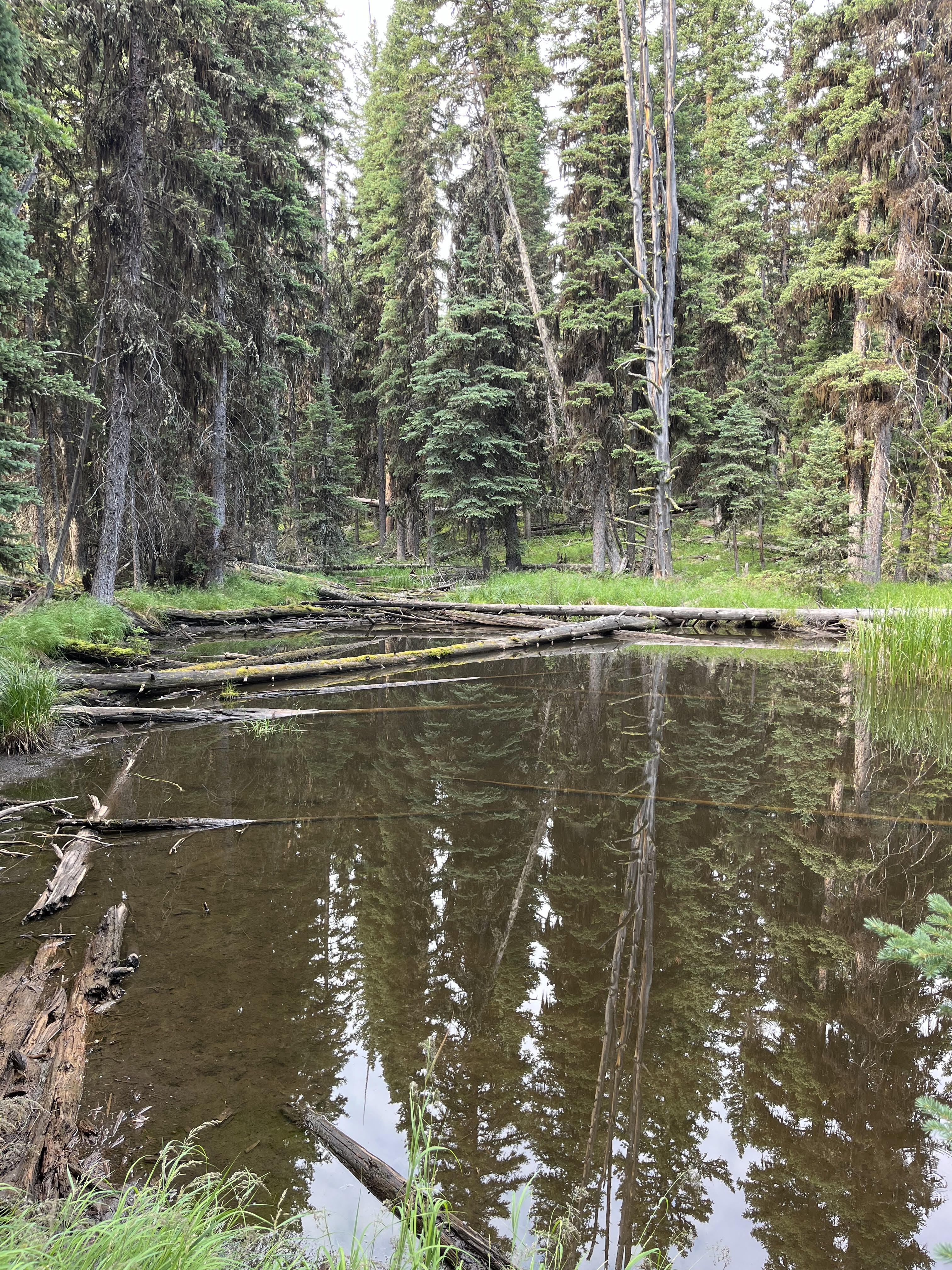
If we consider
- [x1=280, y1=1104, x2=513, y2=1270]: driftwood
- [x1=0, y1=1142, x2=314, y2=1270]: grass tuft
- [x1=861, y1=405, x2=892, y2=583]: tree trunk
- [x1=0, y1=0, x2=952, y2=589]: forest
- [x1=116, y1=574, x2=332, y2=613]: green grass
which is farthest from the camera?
[x1=861, y1=405, x2=892, y2=583]: tree trunk

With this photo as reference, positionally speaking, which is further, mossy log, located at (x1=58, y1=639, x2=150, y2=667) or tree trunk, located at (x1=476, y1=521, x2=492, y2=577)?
tree trunk, located at (x1=476, y1=521, x2=492, y2=577)

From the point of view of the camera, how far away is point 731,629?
16.3m

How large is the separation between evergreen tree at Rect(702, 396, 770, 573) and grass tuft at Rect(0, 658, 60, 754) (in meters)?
18.3

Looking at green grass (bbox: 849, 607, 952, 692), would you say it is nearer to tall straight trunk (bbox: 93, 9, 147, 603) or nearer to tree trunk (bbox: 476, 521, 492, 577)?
tall straight trunk (bbox: 93, 9, 147, 603)

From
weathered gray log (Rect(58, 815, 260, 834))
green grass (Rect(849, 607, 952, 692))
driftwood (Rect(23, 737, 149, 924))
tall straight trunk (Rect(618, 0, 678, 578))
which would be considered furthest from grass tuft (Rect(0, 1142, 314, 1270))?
tall straight trunk (Rect(618, 0, 678, 578))

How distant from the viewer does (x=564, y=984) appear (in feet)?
10.8

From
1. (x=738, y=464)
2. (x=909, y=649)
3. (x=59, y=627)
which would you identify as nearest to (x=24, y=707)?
(x=59, y=627)

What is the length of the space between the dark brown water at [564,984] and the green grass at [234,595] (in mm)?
10382

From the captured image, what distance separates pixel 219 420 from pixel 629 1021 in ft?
59.1

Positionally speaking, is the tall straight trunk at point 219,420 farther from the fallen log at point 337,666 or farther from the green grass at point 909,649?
the green grass at point 909,649

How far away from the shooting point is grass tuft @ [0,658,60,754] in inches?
263

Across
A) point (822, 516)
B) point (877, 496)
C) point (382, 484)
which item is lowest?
point (822, 516)

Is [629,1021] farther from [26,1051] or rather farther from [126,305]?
[126,305]

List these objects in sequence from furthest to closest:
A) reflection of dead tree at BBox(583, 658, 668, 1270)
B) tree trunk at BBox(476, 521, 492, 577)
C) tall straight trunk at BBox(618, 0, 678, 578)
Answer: tree trunk at BBox(476, 521, 492, 577), tall straight trunk at BBox(618, 0, 678, 578), reflection of dead tree at BBox(583, 658, 668, 1270)
